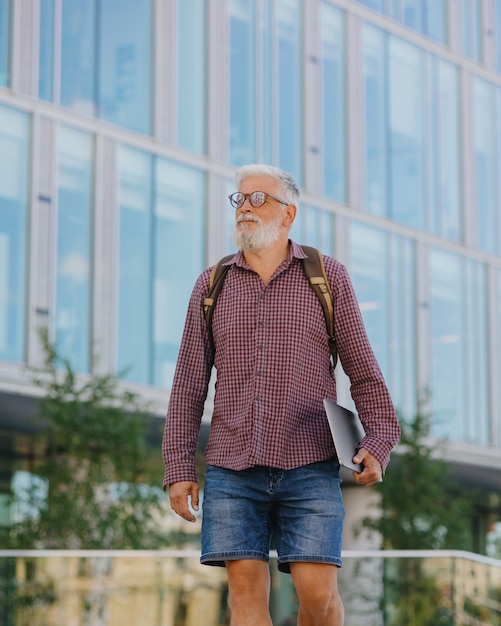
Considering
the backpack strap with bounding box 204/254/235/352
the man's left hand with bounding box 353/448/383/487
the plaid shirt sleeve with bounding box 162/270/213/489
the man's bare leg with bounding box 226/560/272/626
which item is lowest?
the man's bare leg with bounding box 226/560/272/626

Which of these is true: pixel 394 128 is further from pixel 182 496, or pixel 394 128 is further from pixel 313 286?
pixel 182 496

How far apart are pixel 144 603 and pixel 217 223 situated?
12456mm

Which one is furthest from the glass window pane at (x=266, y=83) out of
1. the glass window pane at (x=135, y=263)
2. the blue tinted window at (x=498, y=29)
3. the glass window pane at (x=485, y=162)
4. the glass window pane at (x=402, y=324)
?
the blue tinted window at (x=498, y=29)

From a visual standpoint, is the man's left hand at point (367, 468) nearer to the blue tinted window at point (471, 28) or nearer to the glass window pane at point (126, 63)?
the glass window pane at point (126, 63)

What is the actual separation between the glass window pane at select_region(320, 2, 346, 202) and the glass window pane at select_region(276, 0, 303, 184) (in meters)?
0.74

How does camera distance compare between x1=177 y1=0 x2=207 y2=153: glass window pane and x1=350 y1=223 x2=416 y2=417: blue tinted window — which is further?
x1=350 y1=223 x2=416 y2=417: blue tinted window

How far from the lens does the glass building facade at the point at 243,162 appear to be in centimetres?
1808

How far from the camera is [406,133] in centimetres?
2514

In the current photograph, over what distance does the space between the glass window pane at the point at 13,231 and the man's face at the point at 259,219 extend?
42.9 feet

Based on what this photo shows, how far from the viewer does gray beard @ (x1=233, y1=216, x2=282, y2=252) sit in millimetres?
4449

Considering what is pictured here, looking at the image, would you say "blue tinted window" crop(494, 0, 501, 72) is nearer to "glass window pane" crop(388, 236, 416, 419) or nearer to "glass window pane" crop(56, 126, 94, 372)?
"glass window pane" crop(388, 236, 416, 419)

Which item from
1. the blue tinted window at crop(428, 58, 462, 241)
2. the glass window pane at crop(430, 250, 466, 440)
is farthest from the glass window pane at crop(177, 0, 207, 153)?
the glass window pane at crop(430, 250, 466, 440)

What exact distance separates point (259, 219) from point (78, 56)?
14844mm

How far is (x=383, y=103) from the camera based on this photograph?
81.1 feet
